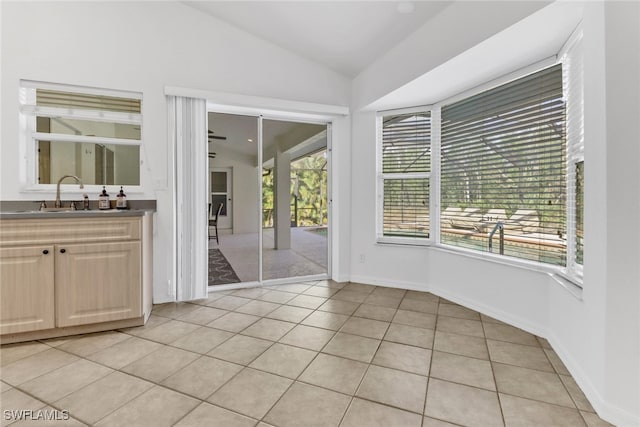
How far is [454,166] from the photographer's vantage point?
10.6 ft

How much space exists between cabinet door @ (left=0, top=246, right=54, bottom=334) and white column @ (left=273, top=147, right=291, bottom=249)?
4.16 meters

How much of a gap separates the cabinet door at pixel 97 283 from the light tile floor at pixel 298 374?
174 millimetres

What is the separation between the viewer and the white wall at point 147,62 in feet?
8.43

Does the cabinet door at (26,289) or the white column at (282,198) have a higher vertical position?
the white column at (282,198)

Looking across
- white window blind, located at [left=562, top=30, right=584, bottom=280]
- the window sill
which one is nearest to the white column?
the window sill

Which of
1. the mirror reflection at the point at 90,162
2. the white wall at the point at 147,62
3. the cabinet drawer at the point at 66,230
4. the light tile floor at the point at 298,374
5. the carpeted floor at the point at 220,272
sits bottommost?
the light tile floor at the point at 298,374

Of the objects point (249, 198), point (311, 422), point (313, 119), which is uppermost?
point (313, 119)

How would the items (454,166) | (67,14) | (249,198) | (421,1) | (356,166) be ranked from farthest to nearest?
(249,198), (356,166), (454,166), (67,14), (421,1)

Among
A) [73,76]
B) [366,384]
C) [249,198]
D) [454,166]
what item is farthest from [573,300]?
[249,198]

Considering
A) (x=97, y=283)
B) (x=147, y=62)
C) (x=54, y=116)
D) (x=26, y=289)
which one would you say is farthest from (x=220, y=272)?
(x=147, y=62)

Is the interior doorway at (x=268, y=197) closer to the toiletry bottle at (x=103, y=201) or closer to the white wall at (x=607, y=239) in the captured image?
the toiletry bottle at (x=103, y=201)

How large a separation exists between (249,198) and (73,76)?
5.35 metres

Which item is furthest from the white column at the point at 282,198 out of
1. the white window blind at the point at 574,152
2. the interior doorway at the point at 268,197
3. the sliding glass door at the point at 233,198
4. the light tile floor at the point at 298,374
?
the white window blind at the point at 574,152

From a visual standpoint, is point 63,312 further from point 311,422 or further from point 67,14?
point 67,14
